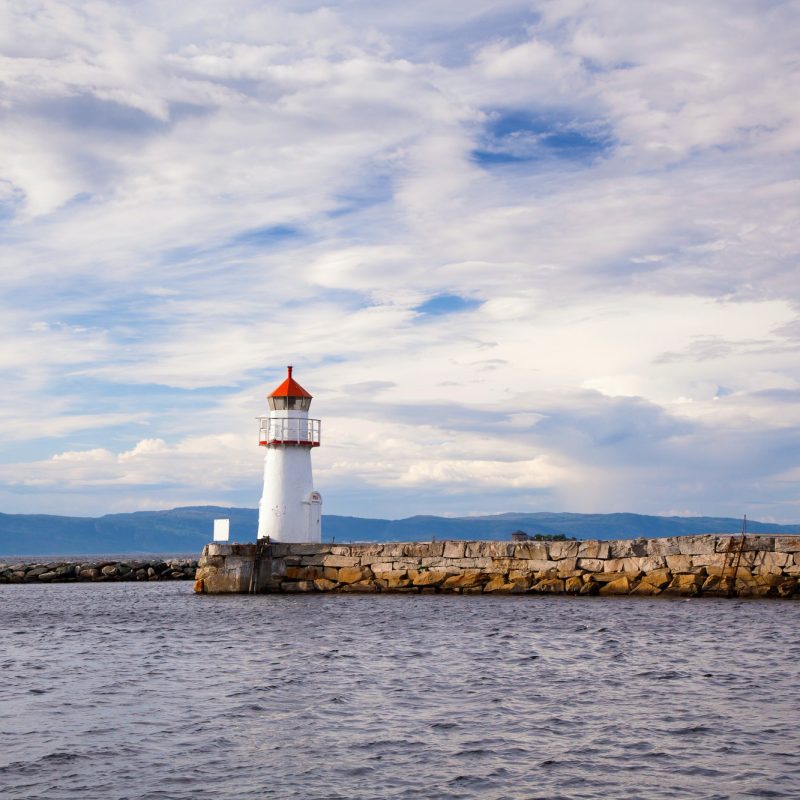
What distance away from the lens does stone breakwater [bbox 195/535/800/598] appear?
29672 mm

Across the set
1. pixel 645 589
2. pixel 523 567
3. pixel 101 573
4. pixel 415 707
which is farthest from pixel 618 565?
pixel 101 573

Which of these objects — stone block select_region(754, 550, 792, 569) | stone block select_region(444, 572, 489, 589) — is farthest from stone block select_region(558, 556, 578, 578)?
stone block select_region(754, 550, 792, 569)

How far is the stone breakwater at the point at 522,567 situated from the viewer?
29.7m

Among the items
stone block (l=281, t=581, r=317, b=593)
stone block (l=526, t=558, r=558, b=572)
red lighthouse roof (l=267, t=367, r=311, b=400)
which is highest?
red lighthouse roof (l=267, t=367, r=311, b=400)

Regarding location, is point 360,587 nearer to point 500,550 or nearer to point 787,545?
point 500,550

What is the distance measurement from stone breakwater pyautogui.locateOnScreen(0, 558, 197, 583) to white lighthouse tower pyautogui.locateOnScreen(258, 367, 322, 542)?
22.7 metres

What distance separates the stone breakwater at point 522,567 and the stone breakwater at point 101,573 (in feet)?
70.2

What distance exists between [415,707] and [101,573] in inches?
1761

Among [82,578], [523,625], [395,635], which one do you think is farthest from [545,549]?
[82,578]

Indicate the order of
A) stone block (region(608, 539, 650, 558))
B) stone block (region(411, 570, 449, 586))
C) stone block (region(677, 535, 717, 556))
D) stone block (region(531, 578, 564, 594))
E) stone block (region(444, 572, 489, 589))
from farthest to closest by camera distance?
stone block (region(411, 570, 449, 586)) < stone block (region(444, 572, 489, 589)) < stone block (region(531, 578, 564, 594)) < stone block (region(608, 539, 650, 558)) < stone block (region(677, 535, 717, 556))

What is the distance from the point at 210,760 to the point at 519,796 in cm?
387

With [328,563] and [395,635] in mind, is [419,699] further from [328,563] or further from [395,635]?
A: [328,563]

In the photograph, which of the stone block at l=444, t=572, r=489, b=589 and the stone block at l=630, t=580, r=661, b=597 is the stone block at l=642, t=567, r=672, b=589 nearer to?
the stone block at l=630, t=580, r=661, b=597

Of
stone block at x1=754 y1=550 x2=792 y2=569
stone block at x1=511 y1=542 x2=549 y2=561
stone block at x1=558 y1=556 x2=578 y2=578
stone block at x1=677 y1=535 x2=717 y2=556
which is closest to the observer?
stone block at x1=754 y1=550 x2=792 y2=569
